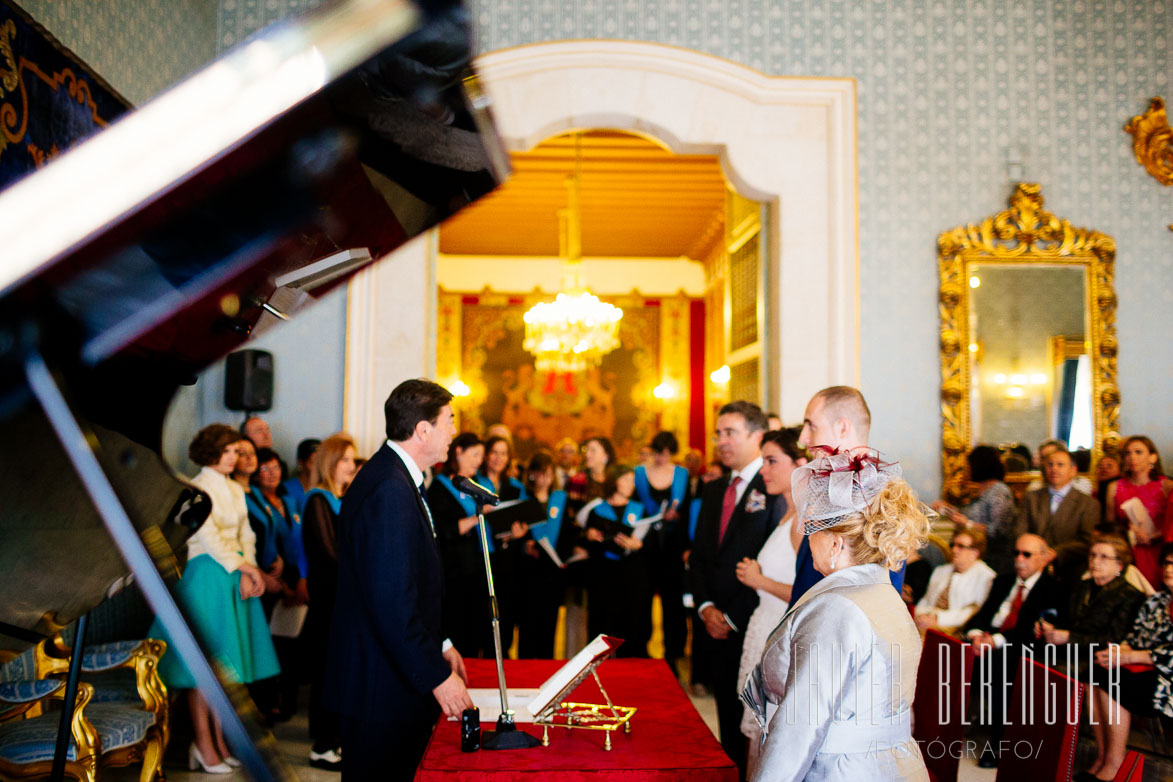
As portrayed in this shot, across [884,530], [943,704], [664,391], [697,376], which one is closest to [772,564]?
[943,704]

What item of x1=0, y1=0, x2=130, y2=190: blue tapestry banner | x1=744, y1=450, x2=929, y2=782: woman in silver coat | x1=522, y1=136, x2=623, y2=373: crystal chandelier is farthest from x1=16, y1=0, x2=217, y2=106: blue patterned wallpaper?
x1=522, y1=136, x2=623, y2=373: crystal chandelier

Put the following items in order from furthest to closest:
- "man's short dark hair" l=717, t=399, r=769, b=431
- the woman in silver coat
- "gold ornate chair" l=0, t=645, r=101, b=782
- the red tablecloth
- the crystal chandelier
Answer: the crystal chandelier → "man's short dark hair" l=717, t=399, r=769, b=431 → "gold ornate chair" l=0, t=645, r=101, b=782 → the red tablecloth → the woman in silver coat

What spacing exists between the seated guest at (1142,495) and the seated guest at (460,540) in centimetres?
424

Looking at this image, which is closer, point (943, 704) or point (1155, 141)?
point (943, 704)

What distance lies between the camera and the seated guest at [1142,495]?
5.61 m

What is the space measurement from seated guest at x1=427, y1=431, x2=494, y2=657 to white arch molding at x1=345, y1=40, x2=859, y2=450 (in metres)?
1.20

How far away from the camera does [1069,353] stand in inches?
253

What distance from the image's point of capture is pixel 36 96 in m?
3.91

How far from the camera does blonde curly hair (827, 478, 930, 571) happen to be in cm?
202

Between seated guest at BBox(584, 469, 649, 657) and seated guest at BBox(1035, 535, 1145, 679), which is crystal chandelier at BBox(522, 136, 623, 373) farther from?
seated guest at BBox(1035, 535, 1145, 679)

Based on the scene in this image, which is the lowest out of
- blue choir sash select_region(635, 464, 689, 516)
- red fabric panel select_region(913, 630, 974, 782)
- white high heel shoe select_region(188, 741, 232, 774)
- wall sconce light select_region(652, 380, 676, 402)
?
white high heel shoe select_region(188, 741, 232, 774)

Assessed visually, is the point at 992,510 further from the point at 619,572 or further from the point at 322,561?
the point at 322,561

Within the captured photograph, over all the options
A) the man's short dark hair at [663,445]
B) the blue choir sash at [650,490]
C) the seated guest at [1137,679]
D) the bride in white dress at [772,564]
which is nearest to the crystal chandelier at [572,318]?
the man's short dark hair at [663,445]

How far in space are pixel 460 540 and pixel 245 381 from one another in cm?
199
